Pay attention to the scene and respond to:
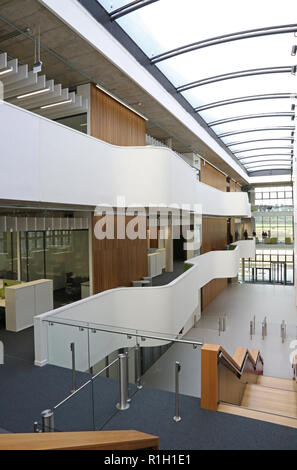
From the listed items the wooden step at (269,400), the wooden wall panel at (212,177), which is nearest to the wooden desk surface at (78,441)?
the wooden step at (269,400)

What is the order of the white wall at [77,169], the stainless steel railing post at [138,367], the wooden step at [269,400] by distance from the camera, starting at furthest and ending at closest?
the wooden step at [269,400] → the white wall at [77,169] → the stainless steel railing post at [138,367]

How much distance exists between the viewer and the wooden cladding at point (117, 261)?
1012cm

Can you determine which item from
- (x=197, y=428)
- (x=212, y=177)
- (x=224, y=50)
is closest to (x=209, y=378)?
(x=197, y=428)

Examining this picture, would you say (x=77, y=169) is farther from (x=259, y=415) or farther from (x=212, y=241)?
(x=212, y=241)

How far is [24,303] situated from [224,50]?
988 centimetres

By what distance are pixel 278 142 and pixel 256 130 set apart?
4.09 m

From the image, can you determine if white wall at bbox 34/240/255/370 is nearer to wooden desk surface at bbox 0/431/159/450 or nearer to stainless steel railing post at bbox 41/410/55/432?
stainless steel railing post at bbox 41/410/55/432

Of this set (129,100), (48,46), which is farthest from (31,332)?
(129,100)

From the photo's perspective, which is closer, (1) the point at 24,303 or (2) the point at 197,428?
(2) the point at 197,428

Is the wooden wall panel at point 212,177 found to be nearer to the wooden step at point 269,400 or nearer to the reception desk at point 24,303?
the reception desk at point 24,303

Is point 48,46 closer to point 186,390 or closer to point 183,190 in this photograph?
point 183,190

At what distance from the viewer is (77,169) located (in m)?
7.47

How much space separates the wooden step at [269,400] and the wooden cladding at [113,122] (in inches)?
321

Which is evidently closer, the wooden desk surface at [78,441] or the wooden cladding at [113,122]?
the wooden desk surface at [78,441]
